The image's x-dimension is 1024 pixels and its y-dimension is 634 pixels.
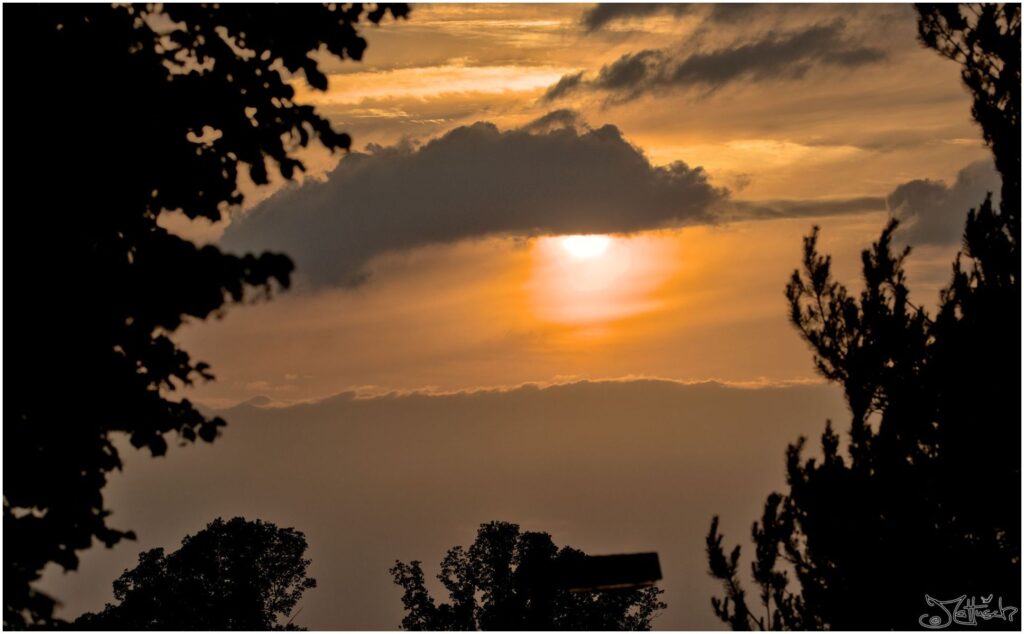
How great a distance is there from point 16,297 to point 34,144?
134cm

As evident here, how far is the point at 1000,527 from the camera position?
19188 mm

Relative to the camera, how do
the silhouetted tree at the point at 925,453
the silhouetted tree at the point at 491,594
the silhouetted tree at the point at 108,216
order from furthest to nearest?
the silhouetted tree at the point at 491,594 → the silhouetted tree at the point at 925,453 → the silhouetted tree at the point at 108,216

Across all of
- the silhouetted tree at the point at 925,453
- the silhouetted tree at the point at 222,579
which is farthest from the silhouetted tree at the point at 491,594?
the silhouetted tree at the point at 925,453

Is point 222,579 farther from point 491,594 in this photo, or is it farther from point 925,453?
point 925,453

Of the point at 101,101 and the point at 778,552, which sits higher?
the point at 101,101

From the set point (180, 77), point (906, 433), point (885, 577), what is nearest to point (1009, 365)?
point (906, 433)

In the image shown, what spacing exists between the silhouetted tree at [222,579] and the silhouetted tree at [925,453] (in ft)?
149

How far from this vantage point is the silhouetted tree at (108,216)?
404 inches

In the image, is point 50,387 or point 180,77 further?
point 180,77

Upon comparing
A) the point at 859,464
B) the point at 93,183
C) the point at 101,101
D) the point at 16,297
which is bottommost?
the point at 859,464

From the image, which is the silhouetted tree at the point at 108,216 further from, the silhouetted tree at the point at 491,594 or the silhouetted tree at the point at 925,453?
the silhouetted tree at the point at 491,594

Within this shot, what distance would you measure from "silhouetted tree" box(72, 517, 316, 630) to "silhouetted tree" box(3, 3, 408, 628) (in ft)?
170

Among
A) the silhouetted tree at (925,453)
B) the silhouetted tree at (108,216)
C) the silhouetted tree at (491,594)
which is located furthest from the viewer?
the silhouetted tree at (491,594)

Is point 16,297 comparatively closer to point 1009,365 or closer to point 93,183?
point 93,183
